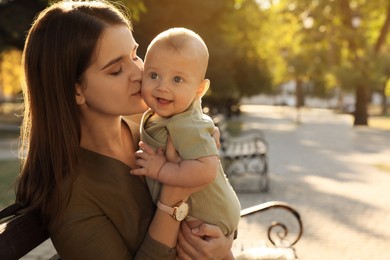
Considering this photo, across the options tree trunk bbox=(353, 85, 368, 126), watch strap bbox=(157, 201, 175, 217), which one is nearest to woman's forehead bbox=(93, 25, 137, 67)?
watch strap bbox=(157, 201, 175, 217)

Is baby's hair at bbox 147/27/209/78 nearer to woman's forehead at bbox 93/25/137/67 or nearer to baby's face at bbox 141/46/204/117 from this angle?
baby's face at bbox 141/46/204/117

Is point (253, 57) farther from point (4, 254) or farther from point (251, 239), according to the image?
point (4, 254)

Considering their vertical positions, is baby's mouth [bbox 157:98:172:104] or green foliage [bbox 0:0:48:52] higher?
green foliage [bbox 0:0:48:52]

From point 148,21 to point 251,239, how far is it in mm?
18387

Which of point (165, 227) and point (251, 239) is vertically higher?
point (165, 227)

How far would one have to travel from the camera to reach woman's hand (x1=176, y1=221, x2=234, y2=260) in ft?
7.61

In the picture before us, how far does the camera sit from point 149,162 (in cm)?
226

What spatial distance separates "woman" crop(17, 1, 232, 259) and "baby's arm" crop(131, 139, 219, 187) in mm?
67

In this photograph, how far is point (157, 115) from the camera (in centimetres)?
243

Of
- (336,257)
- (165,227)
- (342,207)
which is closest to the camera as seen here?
(165,227)

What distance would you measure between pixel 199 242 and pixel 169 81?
66 centimetres

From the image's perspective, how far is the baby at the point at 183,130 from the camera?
7.29ft

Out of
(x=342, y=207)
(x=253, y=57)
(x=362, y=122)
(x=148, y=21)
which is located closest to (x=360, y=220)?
(x=342, y=207)

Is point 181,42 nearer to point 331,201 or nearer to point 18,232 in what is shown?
point 18,232
